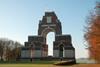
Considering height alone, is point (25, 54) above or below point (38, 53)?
below

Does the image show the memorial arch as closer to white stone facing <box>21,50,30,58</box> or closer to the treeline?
white stone facing <box>21,50,30,58</box>

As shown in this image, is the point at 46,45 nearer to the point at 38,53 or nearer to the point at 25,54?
the point at 38,53

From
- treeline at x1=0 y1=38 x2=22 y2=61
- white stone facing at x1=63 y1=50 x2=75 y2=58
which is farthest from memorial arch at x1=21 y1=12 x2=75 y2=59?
treeline at x1=0 y1=38 x2=22 y2=61

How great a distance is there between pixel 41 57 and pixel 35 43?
6.21 m

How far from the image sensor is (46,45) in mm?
88625

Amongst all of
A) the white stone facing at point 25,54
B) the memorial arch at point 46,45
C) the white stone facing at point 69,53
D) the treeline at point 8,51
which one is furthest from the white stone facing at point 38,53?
the treeline at point 8,51

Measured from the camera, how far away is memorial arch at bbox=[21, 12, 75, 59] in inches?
3255

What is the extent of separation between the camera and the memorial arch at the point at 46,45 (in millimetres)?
82688

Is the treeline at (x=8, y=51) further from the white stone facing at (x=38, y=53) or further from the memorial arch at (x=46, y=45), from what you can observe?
the white stone facing at (x=38, y=53)

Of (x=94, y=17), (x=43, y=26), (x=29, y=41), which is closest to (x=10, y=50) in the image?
(x=29, y=41)

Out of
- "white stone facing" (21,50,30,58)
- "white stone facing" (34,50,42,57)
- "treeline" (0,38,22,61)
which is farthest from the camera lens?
"treeline" (0,38,22,61)

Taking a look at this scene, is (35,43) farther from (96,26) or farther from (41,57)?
(96,26)

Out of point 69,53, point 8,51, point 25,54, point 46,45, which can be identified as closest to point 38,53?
point 25,54

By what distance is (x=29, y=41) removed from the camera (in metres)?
86.9
